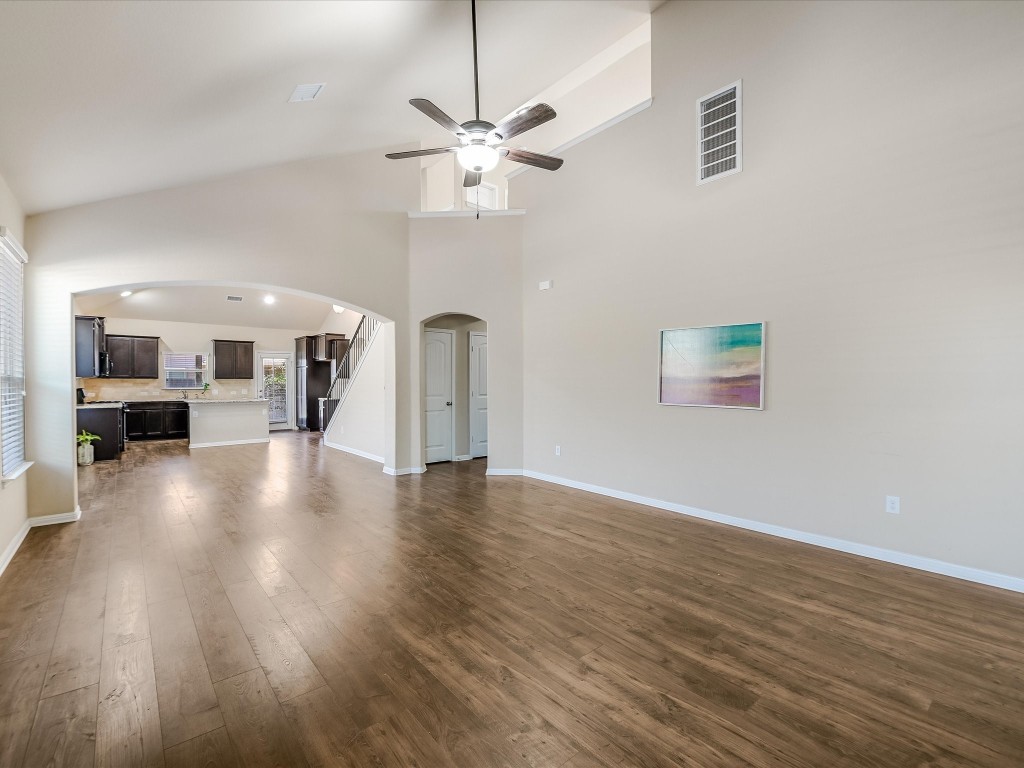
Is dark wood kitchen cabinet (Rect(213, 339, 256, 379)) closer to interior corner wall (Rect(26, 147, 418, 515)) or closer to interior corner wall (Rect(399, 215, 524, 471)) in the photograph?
interior corner wall (Rect(26, 147, 418, 515))

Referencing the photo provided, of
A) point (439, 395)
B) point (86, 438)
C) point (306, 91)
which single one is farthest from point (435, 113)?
point (86, 438)

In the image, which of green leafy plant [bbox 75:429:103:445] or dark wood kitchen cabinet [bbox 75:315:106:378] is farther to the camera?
dark wood kitchen cabinet [bbox 75:315:106:378]

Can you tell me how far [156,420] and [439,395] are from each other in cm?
710

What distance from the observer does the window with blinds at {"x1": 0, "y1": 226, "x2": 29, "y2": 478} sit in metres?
3.67

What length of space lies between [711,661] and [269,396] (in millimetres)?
12788

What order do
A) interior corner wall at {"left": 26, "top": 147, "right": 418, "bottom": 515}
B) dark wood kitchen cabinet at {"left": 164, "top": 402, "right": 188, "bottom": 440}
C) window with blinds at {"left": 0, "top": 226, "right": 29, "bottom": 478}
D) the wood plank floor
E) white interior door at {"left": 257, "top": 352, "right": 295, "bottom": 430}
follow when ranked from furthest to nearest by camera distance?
white interior door at {"left": 257, "top": 352, "right": 295, "bottom": 430} → dark wood kitchen cabinet at {"left": 164, "top": 402, "right": 188, "bottom": 440} → interior corner wall at {"left": 26, "top": 147, "right": 418, "bottom": 515} → window with blinds at {"left": 0, "top": 226, "right": 29, "bottom": 478} → the wood plank floor

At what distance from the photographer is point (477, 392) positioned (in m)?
7.88

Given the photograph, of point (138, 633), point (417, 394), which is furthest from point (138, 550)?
point (417, 394)

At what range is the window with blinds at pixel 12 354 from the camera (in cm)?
367

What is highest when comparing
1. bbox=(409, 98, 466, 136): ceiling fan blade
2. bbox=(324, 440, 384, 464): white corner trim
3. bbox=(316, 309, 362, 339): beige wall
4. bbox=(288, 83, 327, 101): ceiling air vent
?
bbox=(288, 83, 327, 101): ceiling air vent

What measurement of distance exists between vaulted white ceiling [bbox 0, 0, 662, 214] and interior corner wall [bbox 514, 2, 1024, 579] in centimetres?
162

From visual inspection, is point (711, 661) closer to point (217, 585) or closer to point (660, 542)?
point (660, 542)

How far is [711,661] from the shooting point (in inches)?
89.6

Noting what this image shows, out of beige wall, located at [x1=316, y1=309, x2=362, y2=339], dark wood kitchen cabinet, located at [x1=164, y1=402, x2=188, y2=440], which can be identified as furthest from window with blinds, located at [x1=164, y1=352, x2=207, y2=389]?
beige wall, located at [x1=316, y1=309, x2=362, y2=339]
